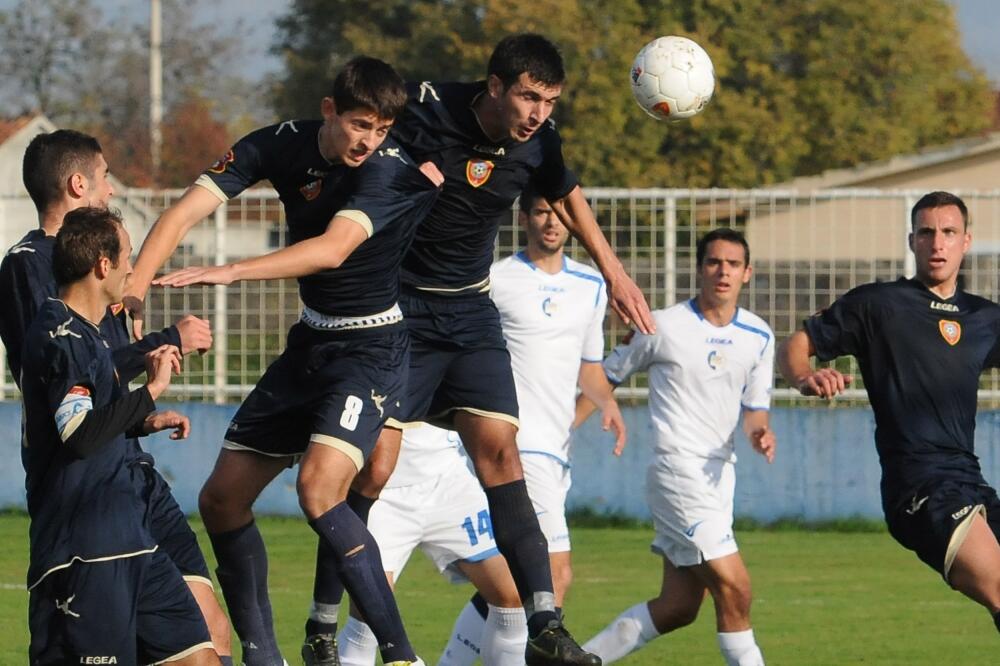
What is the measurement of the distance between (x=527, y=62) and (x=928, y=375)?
7.75ft

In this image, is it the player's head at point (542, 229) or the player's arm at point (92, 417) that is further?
the player's head at point (542, 229)

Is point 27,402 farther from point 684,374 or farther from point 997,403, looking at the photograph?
point 997,403

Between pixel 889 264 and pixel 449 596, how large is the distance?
5.45 meters

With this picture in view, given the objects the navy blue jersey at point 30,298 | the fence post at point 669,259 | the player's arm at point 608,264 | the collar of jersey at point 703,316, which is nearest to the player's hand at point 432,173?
the player's arm at point 608,264

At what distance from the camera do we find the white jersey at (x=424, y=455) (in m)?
8.82

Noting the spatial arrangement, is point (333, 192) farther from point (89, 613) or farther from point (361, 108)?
point (89, 613)

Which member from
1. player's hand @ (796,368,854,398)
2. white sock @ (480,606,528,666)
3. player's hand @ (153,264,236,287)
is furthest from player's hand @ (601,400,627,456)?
player's hand @ (153,264,236,287)

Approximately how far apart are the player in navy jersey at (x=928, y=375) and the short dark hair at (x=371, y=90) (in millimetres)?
2239

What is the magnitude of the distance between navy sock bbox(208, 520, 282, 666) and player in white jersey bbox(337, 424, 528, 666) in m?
0.85

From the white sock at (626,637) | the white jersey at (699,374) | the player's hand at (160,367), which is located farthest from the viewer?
the white jersey at (699,374)

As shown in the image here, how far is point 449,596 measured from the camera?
1212cm

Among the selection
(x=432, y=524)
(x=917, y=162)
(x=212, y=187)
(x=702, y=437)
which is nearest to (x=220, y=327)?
(x=702, y=437)

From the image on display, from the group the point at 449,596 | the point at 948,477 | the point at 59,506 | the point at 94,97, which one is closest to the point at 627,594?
the point at 449,596

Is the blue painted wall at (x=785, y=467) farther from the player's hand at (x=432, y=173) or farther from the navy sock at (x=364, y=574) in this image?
the navy sock at (x=364, y=574)
